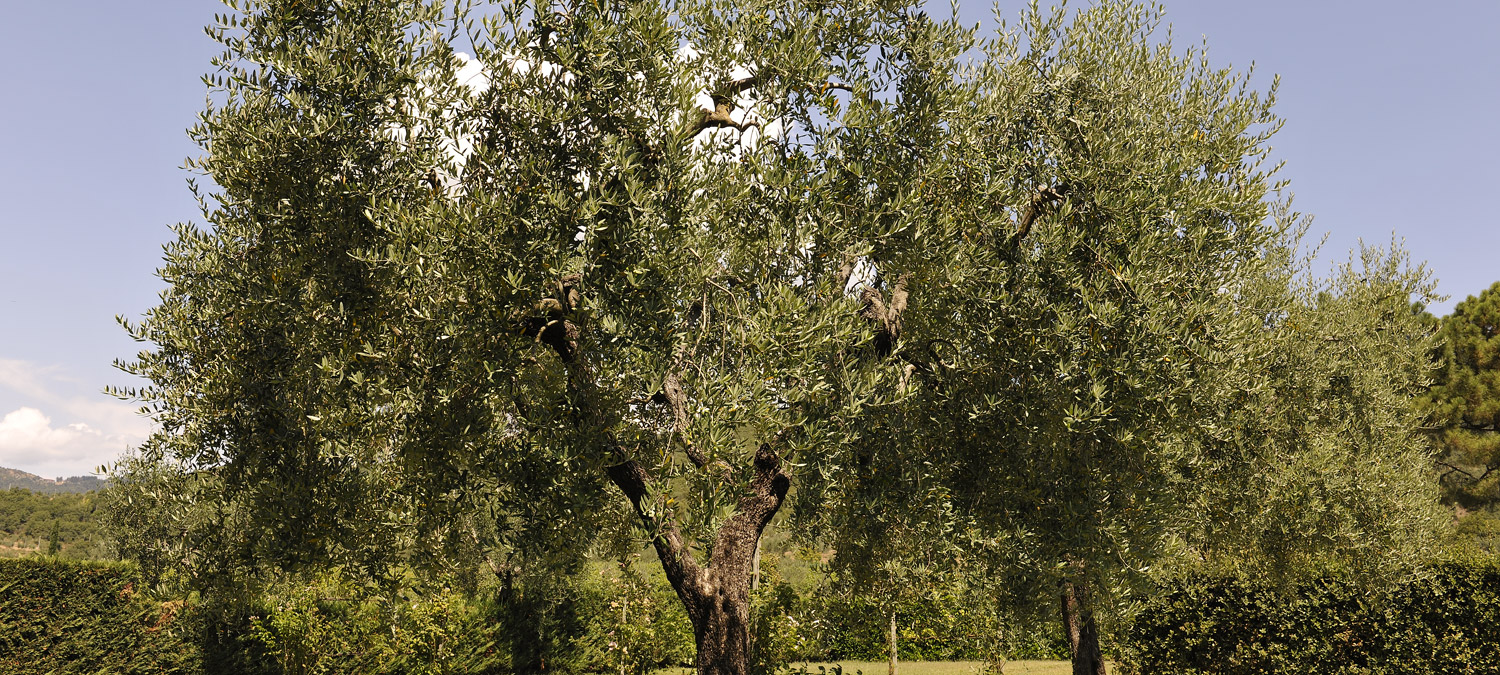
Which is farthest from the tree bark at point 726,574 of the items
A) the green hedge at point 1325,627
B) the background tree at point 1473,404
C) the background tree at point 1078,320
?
the background tree at point 1473,404

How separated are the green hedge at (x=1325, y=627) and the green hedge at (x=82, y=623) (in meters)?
23.9

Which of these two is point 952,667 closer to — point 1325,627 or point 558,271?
point 1325,627

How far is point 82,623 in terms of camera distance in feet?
62.6

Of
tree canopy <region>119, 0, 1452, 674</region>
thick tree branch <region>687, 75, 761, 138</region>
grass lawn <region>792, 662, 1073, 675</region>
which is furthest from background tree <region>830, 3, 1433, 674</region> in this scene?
grass lawn <region>792, 662, 1073, 675</region>

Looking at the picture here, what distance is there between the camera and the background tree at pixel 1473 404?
3741 cm

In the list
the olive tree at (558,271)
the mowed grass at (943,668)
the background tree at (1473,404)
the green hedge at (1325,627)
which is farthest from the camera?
the background tree at (1473,404)

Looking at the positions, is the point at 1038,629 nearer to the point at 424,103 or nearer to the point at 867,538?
the point at 867,538

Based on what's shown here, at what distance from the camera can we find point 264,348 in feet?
37.7

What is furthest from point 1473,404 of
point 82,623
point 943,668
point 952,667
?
point 82,623

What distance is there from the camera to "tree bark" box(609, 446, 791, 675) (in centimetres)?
1116

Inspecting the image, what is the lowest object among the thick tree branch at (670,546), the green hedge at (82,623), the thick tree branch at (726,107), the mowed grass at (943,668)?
the mowed grass at (943,668)

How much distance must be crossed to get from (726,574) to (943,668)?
68.9ft

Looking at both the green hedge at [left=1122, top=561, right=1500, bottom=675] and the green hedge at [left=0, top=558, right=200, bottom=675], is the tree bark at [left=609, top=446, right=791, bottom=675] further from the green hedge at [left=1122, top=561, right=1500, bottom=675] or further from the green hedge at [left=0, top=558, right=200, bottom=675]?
the green hedge at [left=0, top=558, right=200, bottom=675]

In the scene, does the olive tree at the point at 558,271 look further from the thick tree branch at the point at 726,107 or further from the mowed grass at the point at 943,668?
the mowed grass at the point at 943,668
